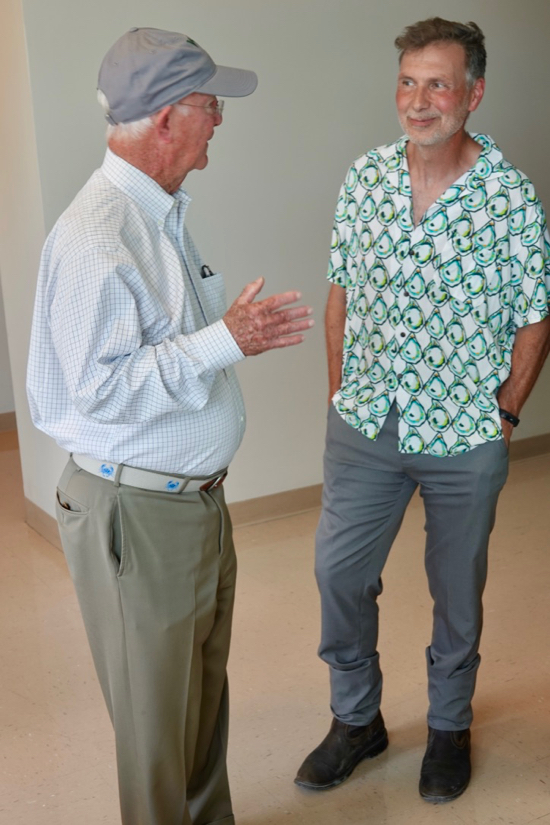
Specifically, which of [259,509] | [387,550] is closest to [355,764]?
[387,550]

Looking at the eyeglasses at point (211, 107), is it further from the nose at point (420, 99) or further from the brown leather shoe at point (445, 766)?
the brown leather shoe at point (445, 766)

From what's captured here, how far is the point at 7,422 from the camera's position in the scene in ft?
19.3

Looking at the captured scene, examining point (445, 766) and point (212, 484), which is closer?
point (212, 484)

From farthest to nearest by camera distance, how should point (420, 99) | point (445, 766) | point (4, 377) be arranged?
point (4, 377), point (445, 766), point (420, 99)

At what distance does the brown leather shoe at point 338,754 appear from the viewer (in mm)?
2463

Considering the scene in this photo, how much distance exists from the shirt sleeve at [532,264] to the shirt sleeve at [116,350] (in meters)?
0.83

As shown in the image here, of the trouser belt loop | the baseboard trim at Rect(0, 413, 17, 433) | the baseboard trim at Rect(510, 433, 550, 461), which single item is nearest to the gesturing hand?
the trouser belt loop

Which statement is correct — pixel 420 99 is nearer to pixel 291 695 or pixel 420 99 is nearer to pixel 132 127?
pixel 132 127

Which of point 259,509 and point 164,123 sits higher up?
point 164,123

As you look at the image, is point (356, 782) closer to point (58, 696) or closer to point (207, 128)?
point (58, 696)

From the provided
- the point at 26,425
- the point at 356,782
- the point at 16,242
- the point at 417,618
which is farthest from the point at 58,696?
the point at 16,242

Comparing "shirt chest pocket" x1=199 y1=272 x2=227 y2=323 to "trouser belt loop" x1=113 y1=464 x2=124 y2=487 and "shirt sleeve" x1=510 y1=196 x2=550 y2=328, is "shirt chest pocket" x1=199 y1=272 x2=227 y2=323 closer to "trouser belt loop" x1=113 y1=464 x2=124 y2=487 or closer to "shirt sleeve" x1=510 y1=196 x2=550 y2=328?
"trouser belt loop" x1=113 y1=464 x2=124 y2=487

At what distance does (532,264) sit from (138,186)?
0.94m

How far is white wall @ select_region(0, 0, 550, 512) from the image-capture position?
3615mm
